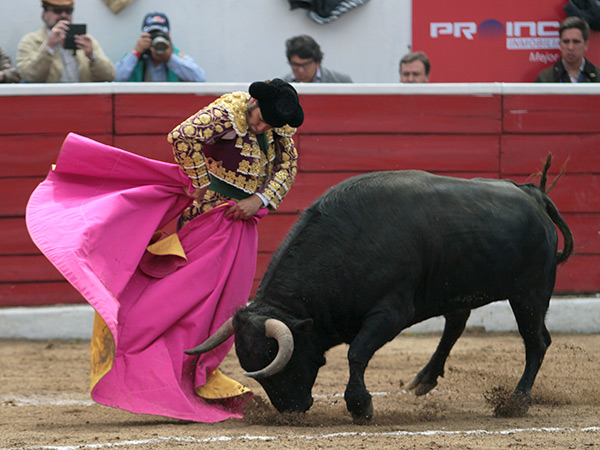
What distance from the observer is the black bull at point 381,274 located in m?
3.61

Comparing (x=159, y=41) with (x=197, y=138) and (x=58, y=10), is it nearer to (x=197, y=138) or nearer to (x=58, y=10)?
(x=58, y=10)

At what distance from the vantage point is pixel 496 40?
7.24m

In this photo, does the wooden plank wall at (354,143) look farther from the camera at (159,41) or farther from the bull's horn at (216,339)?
the bull's horn at (216,339)

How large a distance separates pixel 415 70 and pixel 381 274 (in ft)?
9.61

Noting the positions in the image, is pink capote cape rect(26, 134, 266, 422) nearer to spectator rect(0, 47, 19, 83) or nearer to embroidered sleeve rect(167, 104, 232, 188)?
embroidered sleeve rect(167, 104, 232, 188)

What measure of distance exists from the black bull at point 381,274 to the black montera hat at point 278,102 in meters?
0.34

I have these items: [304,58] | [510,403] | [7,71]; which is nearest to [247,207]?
[510,403]

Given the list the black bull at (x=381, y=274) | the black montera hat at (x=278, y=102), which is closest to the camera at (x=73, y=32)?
the black montera hat at (x=278, y=102)

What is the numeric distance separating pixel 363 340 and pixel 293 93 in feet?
3.23

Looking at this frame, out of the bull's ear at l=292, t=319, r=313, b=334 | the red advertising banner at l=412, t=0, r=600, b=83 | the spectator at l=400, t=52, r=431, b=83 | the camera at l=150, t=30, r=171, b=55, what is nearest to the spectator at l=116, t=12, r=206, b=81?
the camera at l=150, t=30, r=171, b=55

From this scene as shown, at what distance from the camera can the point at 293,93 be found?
3809 mm

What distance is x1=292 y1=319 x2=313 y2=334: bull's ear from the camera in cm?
352

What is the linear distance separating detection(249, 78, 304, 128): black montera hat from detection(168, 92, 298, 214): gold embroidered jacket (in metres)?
0.17

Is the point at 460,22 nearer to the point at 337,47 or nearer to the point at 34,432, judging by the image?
the point at 337,47
